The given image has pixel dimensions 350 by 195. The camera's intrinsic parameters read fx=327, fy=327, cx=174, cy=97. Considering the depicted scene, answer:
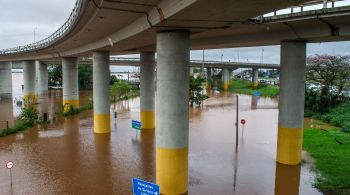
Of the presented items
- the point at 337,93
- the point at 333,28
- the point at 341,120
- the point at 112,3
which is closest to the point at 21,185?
the point at 112,3

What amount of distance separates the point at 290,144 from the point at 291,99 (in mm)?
2378

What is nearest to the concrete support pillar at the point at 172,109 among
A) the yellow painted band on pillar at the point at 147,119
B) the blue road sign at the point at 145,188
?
the blue road sign at the point at 145,188

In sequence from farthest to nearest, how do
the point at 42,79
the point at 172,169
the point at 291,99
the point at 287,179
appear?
the point at 42,79 < the point at 291,99 < the point at 287,179 < the point at 172,169

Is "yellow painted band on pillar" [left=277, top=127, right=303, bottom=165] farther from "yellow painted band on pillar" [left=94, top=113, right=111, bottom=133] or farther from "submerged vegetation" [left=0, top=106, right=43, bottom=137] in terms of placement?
"submerged vegetation" [left=0, top=106, right=43, bottom=137]

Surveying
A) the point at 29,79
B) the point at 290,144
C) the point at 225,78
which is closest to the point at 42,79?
the point at 29,79

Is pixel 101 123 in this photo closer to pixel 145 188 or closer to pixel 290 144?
pixel 290 144

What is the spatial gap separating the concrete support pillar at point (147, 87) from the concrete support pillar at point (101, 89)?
2.83m

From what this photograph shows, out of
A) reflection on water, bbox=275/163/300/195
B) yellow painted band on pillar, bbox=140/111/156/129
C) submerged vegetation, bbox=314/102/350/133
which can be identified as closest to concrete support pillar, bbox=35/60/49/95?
yellow painted band on pillar, bbox=140/111/156/129

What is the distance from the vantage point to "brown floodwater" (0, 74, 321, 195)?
46.4ft

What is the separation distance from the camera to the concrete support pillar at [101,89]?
25.3m

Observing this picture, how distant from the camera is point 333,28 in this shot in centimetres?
1412

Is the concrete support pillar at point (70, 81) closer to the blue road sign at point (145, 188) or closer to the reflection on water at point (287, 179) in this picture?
the reflection on water at point (287, 179)

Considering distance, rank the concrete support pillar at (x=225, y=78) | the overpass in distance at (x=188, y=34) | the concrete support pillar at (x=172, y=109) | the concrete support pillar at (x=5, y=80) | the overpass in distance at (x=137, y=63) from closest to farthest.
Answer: the overpass in distance at (x=188, y=34) → the concrete support pillar at (x=172, y=109) → the concrete support pillar at (x=5, y=80) → the overpass in distance at (x=137, y=63) → the concrete support pillar at (x=225, y=78)

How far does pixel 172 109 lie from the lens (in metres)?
12.7
